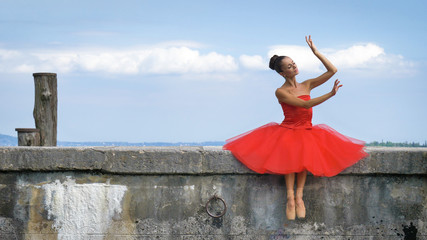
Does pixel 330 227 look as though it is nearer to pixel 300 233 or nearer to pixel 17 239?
pixel 300 233

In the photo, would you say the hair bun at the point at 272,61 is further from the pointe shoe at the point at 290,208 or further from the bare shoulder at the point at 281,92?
the pointe shoe at the point at 290,208

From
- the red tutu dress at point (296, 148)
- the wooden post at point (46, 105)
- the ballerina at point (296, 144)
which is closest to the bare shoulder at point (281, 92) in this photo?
the ballerina at point (296, 144)

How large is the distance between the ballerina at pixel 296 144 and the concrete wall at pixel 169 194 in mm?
163

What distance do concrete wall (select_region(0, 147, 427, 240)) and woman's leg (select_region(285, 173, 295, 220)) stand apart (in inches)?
Answer: 6.7

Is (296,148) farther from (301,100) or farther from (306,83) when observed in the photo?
(306,83)

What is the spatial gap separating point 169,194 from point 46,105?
4.40 meters

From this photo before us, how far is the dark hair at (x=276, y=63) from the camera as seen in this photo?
493cm

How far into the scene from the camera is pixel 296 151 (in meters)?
4.75

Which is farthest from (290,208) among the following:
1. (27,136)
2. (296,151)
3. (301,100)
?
(27,136)

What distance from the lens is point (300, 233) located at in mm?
4977

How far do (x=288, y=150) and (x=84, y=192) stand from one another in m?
1.84

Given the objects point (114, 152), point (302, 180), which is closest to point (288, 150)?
point (302, 180)

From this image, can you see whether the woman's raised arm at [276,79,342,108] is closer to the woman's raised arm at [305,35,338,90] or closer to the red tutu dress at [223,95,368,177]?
the red tutu dress at [223,95,368,177]

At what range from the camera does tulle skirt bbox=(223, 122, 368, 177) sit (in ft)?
15.4
